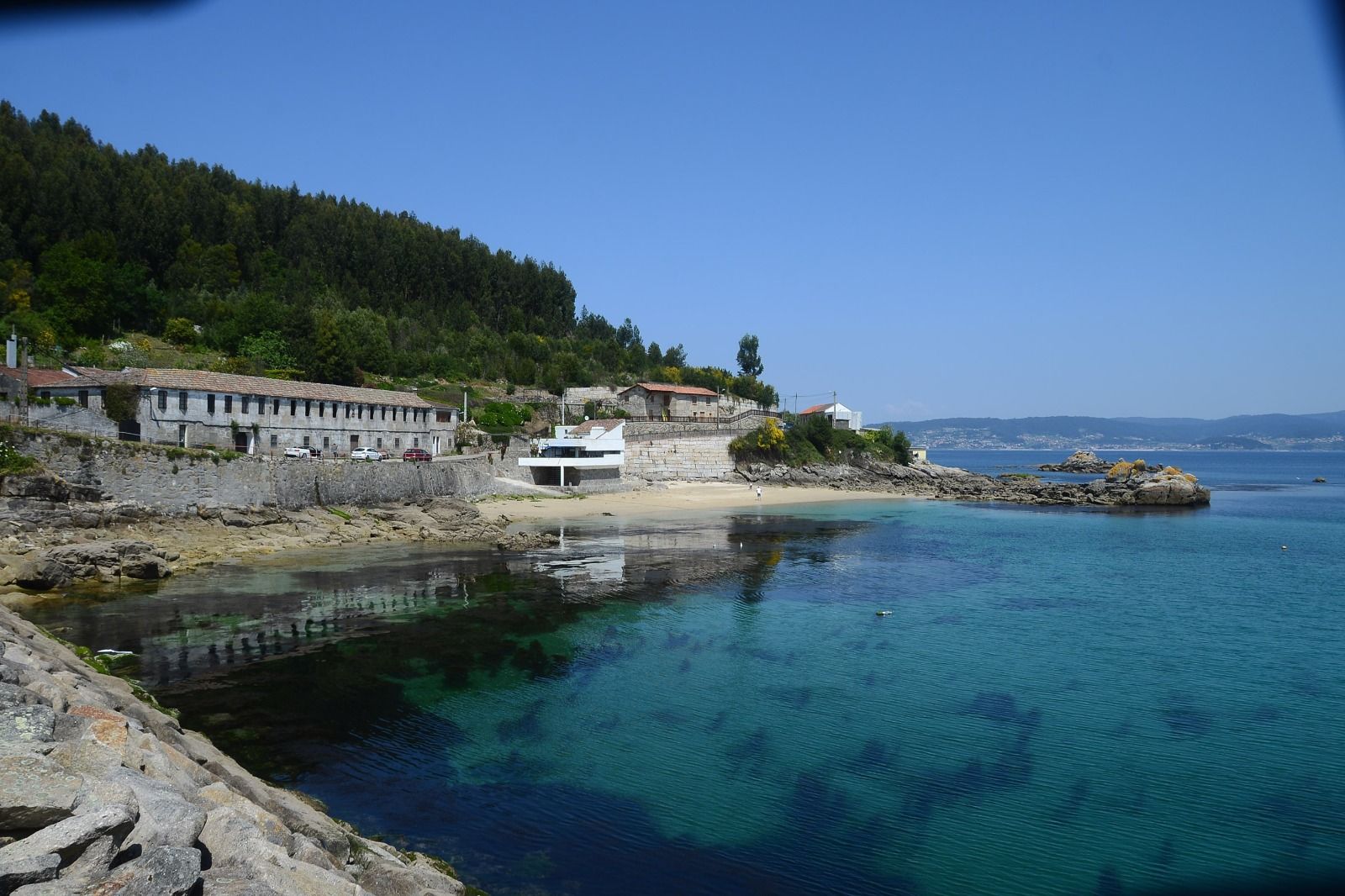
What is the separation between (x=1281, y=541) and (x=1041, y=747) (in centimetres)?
4206

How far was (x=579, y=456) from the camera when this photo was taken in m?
59.6

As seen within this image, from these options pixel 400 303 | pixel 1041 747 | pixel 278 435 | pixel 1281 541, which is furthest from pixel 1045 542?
pixel 400 303

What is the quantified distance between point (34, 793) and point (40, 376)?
45036 millimetres

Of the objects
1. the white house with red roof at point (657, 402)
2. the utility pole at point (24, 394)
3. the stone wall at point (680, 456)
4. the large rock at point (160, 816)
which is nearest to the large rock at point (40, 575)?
the utility pole at point (24, 394)

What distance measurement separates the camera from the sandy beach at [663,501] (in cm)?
4862

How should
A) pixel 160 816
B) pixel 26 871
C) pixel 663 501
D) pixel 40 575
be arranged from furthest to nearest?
pixel 663 501, pixel 40 575, pixel 160 816, pixel 26 871

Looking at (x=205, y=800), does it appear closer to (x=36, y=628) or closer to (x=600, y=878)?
(x=600, y=878)

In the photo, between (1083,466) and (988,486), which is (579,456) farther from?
(1083,466)

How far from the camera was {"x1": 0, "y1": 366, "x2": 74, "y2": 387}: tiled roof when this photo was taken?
127ft

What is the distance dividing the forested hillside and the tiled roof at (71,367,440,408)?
45.5ft

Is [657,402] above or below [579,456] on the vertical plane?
above

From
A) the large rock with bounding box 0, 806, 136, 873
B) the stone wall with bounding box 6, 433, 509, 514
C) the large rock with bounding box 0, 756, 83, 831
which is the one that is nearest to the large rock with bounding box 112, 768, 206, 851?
the large rock with bounding box 0, 806, 136, 873

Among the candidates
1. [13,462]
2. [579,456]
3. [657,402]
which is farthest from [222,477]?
[657,402]

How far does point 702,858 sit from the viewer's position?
11359 millimetres
